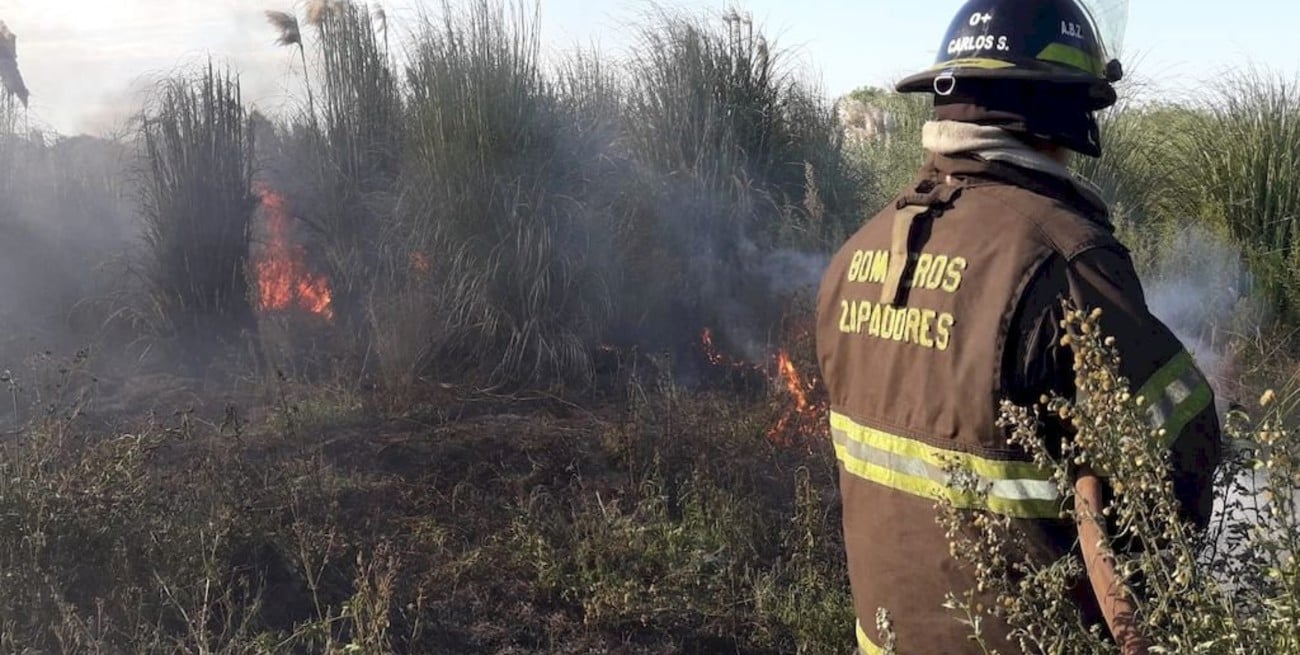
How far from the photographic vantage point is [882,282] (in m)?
1.96

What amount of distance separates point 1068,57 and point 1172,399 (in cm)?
59

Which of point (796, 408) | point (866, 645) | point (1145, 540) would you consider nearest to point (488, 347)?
point (796, 408)

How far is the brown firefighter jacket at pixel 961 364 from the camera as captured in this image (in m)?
1.62

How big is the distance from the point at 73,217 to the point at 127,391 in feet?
13.3

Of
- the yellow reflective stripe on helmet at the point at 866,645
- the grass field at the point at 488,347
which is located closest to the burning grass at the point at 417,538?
the grass field at the point at 488,347

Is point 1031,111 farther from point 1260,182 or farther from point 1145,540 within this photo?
point 1260,182

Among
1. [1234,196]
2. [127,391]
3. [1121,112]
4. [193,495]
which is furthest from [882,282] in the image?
[1121,112]

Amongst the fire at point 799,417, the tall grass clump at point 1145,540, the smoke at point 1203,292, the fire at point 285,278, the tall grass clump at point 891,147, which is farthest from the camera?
the tall grass clump at point 891,147

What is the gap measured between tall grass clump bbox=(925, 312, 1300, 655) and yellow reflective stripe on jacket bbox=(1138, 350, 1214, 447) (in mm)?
22

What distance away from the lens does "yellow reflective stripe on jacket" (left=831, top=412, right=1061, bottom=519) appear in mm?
1715

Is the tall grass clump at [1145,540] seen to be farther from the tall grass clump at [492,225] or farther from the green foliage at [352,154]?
the green foliage at [352,154]

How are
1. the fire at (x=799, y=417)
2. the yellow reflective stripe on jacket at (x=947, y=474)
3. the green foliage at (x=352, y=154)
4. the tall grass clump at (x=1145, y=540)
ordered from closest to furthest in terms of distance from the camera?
the tall grass clump at (x=1145, y=540)
the yellow reflective stripe on jacket at (x=947, y=474)
the fire at (x=799, y=417)
the green foliage at (x=352, y=154)

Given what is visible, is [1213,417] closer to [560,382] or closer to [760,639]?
[760,639]

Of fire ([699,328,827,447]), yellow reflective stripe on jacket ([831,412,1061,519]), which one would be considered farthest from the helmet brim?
fire ([699,328,827,447])
